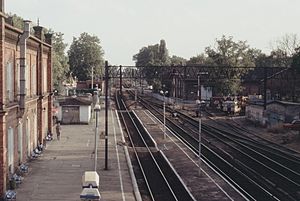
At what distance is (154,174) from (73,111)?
2825cm

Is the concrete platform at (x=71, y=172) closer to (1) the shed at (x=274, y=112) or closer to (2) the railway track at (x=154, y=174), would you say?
(2) the railway track at (x=154, y=174)

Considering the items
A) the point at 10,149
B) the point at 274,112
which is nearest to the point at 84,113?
the point at 274,112

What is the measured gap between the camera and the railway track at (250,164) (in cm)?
2659

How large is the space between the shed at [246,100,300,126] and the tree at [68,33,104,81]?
229 feet

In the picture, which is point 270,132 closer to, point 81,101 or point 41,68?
point 81,101

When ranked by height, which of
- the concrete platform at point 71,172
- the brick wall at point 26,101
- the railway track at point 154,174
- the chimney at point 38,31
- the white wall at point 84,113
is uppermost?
the chimney at point 38,31

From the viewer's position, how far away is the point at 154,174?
31.7 meters

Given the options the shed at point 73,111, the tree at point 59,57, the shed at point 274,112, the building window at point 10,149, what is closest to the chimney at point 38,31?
the building window at point 10,149

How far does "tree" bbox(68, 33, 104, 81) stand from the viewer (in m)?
131

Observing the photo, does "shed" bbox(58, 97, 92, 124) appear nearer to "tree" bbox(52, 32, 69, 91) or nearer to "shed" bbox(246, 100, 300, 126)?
"shed" bbox(246, 100, 300, 126)

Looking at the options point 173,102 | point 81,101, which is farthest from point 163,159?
point 173,102

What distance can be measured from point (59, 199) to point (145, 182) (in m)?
6.89

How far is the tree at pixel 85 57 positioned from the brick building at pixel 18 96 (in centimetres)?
9262

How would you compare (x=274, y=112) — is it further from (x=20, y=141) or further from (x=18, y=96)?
(x=18, y=96)
